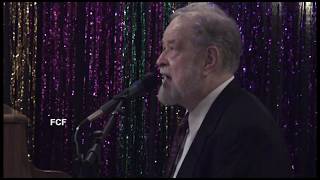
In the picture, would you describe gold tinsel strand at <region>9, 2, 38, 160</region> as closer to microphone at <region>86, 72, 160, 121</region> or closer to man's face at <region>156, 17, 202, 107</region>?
man's face at <region>156, 17, 202, 107</region>

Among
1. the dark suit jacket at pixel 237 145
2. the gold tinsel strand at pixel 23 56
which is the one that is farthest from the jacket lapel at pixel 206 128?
the gold tinsel strand at pixel 23 56

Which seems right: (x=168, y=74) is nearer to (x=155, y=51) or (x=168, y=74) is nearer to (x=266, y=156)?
(x=266, y=156)

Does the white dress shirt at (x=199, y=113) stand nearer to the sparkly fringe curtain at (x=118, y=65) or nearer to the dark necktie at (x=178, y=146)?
the dark necktie at (x=178, y=146)

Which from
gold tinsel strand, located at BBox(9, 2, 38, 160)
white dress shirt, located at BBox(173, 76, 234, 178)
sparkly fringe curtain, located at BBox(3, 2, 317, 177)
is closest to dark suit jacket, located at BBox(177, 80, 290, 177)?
white dress shirt, located at BBox(173, 76, 234, 178)

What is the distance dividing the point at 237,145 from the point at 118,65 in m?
1.48

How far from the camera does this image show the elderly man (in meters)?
1.35

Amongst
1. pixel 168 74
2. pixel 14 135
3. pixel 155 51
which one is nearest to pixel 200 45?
pixel 168 74

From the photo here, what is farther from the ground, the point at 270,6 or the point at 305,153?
the point at 270,6

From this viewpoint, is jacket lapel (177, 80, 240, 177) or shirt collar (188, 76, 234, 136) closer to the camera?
jacket lapel (177, 80, 240, 177)

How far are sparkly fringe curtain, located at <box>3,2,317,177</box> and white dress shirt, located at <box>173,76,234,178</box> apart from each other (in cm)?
110

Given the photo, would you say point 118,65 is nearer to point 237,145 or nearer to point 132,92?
point 132,92

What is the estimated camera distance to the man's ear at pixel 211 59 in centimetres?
160

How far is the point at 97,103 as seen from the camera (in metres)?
2.71

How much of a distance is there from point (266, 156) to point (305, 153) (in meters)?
1.51
